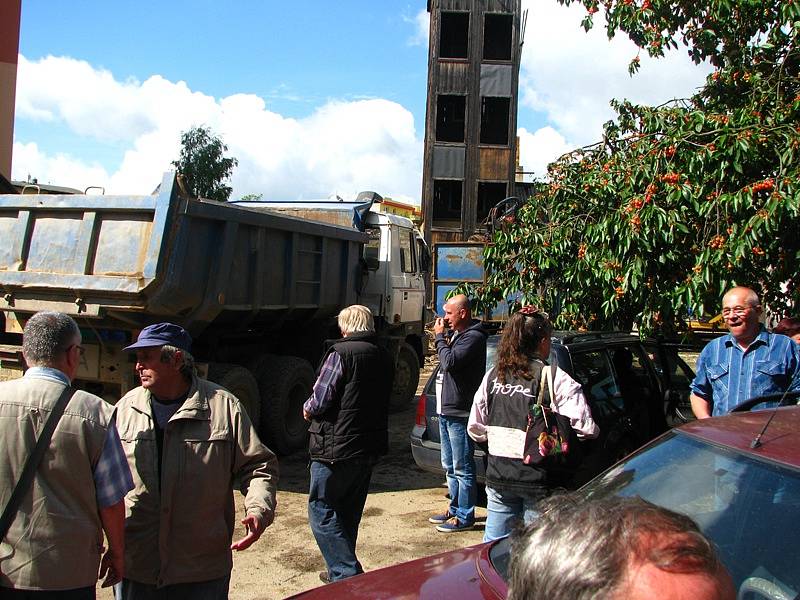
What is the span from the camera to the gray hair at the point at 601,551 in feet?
3.37

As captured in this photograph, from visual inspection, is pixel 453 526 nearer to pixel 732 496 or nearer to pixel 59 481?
pixel 732 496

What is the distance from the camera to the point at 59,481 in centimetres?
241

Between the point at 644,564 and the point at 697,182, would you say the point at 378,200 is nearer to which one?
the point at 697,182

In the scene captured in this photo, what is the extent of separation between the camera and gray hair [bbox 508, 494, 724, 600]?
103 centimetres

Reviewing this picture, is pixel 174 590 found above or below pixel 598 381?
below

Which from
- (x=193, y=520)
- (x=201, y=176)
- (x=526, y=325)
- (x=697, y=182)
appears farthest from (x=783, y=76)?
(x=201, y=176)

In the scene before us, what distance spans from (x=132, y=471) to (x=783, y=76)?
623cm

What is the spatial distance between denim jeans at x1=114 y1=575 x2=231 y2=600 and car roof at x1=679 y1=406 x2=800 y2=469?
1.91 metres

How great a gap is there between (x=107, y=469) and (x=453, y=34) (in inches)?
1221

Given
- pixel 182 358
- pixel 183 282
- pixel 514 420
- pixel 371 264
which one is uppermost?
pixel 371 264

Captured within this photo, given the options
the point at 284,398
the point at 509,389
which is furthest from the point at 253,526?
the point at 284,398

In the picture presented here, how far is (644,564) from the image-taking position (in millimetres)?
1036

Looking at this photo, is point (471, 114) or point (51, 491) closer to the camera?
point (51, 491)

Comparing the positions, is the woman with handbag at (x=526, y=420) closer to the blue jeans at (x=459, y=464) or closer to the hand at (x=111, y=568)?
the blue jeans at (x=459, y=464)
